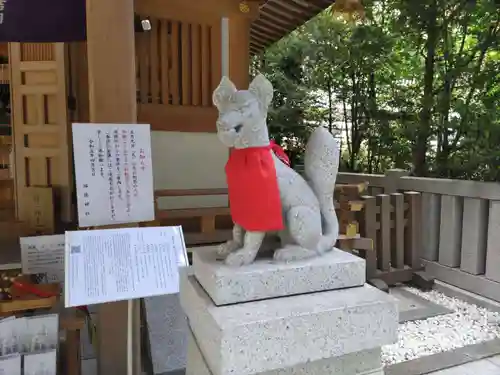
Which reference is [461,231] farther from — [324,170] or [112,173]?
[112,173]

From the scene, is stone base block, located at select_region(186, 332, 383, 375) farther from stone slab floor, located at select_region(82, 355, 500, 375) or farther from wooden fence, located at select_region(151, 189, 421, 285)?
wooden fence, located at select_region(151, 189, 421, 285)

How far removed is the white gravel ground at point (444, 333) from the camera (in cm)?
341

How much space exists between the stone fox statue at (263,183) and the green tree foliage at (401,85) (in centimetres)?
326

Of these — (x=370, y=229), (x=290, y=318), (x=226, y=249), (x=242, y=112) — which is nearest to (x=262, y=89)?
(x=242, y=112)

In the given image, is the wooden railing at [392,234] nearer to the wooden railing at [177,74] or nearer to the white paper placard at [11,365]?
the wooden railing at [177,74]

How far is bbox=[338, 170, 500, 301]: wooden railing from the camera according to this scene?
171 inches

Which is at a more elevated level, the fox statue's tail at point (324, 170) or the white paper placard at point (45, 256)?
the fox statue's tail at point (324, 170)

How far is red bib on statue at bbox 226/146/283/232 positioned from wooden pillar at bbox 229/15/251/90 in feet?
11.1

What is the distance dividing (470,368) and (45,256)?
11.0ft

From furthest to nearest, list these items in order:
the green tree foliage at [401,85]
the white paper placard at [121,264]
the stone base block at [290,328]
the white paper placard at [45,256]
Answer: the green tree foliage at [401,85] → the white paper placard at [45,256] → the white paper placard at [121,264] → the stone base block at [290,328]

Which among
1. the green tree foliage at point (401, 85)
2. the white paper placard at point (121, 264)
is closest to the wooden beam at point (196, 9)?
the green tree foliage at point (401, 85)

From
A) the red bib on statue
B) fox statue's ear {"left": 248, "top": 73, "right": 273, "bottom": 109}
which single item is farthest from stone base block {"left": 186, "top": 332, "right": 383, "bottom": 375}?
fox statue's ear {"left": 248, "top": 73, "right": 273, "bottom": 109}

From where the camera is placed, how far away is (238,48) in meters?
4.99

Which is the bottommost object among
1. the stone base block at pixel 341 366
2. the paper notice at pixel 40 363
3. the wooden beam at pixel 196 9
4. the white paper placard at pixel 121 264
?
the paper notice at pixel 40 363
